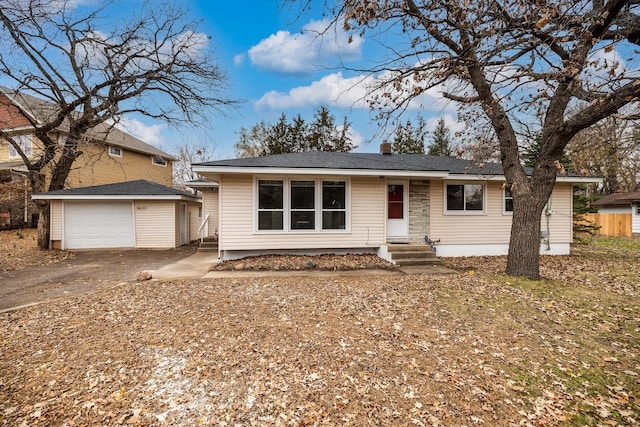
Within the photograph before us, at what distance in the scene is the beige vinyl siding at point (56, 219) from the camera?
12.1 m

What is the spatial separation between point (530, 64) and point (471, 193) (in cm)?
554

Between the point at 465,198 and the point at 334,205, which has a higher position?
the point at 465,198

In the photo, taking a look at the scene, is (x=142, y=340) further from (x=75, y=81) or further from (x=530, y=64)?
(x=75, y=81)

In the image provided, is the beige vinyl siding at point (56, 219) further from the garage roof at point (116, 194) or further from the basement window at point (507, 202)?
the basement window at point (507, 202)

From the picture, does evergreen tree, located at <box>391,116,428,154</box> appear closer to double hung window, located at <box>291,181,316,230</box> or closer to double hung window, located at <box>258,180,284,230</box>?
double hung window, located at <box>291,181,316,230</box>

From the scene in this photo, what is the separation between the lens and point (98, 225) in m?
12.6

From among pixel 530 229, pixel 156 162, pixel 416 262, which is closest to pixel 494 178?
pixel 530 229

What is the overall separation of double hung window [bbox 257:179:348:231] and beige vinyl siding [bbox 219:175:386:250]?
0.20m

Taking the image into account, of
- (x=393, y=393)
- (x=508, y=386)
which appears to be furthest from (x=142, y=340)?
(x=508, y=386)

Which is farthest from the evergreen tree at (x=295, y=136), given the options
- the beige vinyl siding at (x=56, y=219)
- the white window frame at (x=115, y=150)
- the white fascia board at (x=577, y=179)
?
the white fascia board at (x=577, y=179)

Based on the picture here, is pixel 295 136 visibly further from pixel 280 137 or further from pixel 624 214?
pixel 624 214

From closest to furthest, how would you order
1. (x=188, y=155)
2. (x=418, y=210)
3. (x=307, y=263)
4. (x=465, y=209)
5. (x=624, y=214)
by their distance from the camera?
1. (x=307, y=263)
2. (x=418, y=210)
3. (x=465, y=209)
4. (x=624, y=214)
5. (x=188, y=155)

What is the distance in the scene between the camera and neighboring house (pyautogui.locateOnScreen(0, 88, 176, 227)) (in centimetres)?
1435

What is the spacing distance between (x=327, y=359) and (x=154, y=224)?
486 inches
